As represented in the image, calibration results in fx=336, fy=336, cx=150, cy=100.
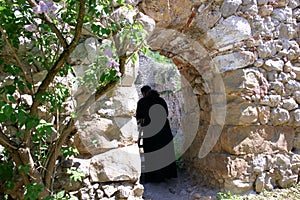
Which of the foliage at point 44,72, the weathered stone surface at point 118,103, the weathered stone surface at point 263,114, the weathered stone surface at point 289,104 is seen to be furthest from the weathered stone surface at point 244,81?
the foliage at point 44,72

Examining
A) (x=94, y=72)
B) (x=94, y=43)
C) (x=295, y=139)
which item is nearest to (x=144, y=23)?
(x=94, y=43)

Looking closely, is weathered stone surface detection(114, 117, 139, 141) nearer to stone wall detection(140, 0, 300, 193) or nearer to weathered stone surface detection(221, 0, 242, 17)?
stone wall detection(140, 0, 300, 193)

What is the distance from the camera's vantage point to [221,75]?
9.72 feet

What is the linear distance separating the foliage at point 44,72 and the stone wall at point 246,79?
88 cm

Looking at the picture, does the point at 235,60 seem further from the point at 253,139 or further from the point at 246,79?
the point at 253,139

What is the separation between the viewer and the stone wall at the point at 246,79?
288 cm

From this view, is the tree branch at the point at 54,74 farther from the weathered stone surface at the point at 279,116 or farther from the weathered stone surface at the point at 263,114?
the weathered stone surface at the point at 279,116

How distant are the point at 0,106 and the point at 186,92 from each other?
98.1 inches

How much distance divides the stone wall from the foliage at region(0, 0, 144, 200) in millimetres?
884

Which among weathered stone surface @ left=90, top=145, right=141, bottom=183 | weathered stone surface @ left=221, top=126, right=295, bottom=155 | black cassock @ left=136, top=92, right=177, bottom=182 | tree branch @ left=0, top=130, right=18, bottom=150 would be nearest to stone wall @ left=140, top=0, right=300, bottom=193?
weathered stone surface @ left=221, top=126, right=295, bottom=155

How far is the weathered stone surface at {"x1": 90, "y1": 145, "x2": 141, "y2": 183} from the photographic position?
2.27 m

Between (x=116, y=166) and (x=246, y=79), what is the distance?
1.36 metres

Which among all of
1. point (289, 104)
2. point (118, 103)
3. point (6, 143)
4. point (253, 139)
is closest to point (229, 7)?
point (289, 104)

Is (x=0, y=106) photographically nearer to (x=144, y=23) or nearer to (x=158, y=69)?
(x=144, y=23)
